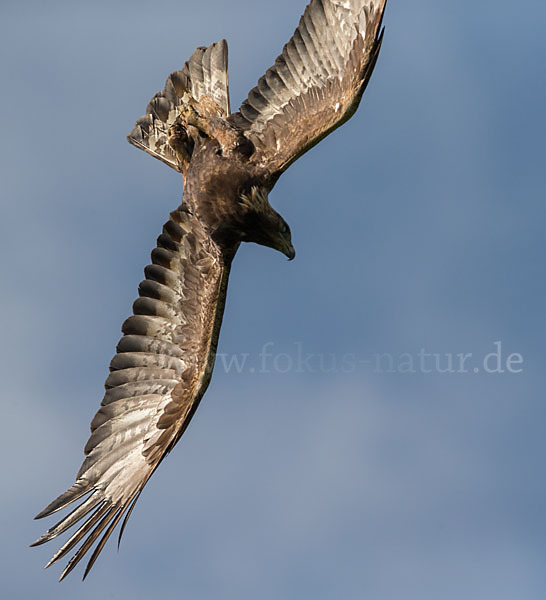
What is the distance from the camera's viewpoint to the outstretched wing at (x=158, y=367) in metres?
9.16

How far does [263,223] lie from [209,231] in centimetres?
52

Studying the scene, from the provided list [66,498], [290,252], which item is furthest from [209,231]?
[66,498]

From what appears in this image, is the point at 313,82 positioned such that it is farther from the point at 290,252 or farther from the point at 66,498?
the point at 66,498

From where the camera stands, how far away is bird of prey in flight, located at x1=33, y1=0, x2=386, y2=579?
9.32 metres

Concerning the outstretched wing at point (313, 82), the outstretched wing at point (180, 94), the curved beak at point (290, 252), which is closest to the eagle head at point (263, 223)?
the curved beak at point (290, 252)

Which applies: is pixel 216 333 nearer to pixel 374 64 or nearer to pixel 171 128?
pixel 171 128

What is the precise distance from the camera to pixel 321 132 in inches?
375

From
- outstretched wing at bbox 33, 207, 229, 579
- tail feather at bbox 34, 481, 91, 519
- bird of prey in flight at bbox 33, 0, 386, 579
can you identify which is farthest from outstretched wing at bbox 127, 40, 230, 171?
tail feather at bbox 34, 481, 91, 519

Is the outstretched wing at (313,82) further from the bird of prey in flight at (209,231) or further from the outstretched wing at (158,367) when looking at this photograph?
the outstretched wing at (158,367)

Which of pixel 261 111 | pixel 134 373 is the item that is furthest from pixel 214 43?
pixel 134 373

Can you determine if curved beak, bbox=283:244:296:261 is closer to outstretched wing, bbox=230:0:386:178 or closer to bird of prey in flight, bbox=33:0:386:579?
bird of prey in flight, bbox=33:0:386:579

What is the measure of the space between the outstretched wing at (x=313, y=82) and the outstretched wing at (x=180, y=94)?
0.44 metres

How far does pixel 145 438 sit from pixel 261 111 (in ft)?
11.3

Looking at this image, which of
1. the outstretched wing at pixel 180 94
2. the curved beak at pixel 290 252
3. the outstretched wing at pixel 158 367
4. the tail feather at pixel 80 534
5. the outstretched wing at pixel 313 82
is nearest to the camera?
the tail feather at pixel 80 534
